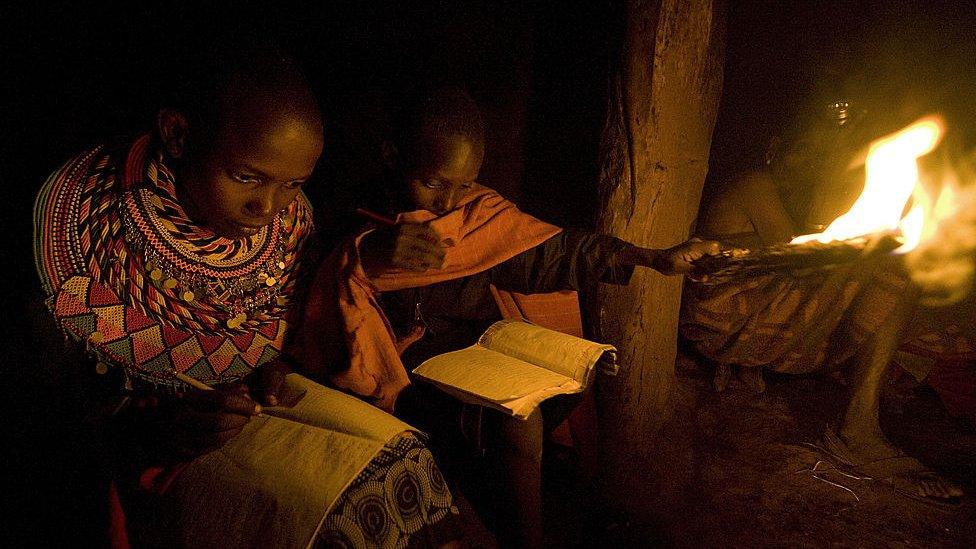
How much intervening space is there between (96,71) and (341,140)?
3.54 ft

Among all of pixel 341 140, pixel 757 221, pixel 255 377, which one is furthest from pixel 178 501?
pixel 757 221

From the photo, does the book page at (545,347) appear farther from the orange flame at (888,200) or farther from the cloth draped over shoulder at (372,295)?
the orange flame at (888,200)

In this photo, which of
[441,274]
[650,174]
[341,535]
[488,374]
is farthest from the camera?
[650,174]

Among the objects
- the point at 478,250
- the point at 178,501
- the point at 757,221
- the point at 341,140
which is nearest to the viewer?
the point at 178,501

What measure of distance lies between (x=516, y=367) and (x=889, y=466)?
236 cm

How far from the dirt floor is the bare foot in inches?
2.7

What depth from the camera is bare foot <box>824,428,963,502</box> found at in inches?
105

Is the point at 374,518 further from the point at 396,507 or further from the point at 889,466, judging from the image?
the point at 889,466

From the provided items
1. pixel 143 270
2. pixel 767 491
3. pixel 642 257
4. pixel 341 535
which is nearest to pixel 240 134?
pixel 143 270

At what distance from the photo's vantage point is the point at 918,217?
6.63 feet

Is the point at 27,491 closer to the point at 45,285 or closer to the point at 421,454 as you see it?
the point at 45,285

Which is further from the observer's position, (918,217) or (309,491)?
(918,217)

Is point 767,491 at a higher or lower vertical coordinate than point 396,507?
lower

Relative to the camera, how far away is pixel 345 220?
243 centimetres
